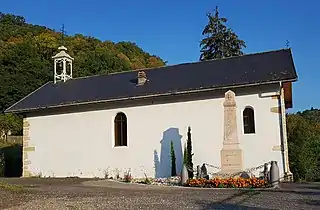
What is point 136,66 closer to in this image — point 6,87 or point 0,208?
point 6,87

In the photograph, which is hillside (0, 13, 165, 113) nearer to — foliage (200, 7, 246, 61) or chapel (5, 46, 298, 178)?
foliage (200, 7, 246, 61)

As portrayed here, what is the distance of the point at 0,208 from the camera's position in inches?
303

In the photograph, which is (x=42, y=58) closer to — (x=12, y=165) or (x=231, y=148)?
(x=12, y=165)

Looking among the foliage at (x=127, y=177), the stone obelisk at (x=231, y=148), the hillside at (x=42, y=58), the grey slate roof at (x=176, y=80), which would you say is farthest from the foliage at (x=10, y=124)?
the stone obelisk at (x=231, y=148)

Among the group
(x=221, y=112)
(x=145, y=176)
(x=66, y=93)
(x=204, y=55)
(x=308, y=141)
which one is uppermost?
(x=204, y=55)

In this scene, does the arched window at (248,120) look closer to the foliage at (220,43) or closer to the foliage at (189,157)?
the foliage at (189,157)

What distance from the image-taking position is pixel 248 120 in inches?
638

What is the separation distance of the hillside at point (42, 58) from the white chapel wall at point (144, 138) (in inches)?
1087

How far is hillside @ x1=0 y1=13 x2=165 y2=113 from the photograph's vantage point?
47781 mm

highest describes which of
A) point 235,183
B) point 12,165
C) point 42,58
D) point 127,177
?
point 42,58

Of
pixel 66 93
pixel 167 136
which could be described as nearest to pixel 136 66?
pixel 66 93

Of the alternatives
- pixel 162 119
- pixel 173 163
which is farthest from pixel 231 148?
pixel 162 119

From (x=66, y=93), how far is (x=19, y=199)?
12.2m

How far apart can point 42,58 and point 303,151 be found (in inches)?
1672
